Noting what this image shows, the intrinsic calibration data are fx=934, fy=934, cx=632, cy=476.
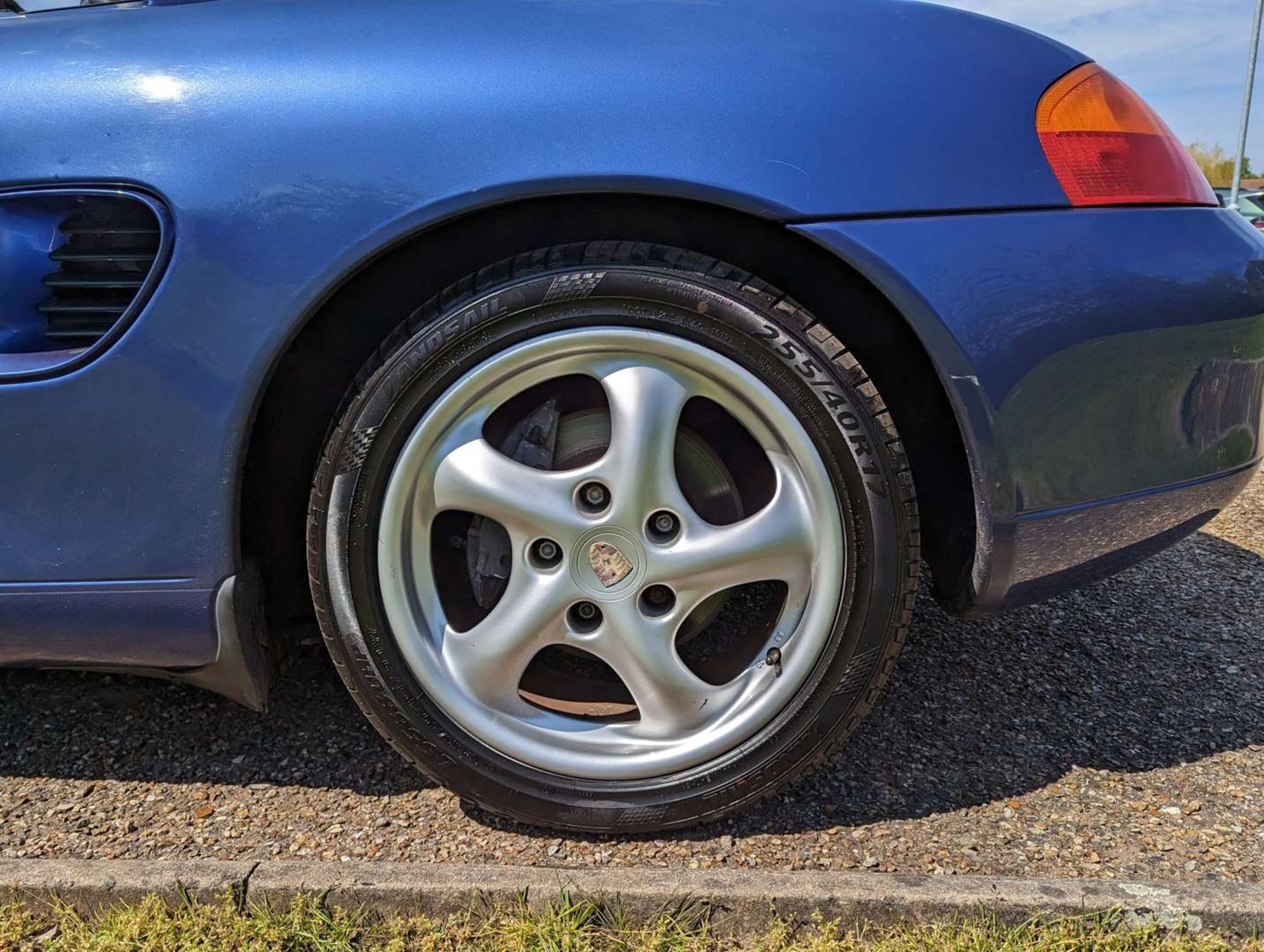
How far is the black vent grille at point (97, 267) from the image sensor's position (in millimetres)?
1438

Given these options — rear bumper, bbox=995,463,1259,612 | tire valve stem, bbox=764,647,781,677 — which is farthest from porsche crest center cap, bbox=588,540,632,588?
rear bumper, bbox=995,463,1259,612

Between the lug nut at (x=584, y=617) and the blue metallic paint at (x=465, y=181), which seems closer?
the blue metallic paint at (x=465, y=181)

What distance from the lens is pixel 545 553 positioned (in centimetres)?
154

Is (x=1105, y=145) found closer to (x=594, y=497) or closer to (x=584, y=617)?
(x=594, y=497)

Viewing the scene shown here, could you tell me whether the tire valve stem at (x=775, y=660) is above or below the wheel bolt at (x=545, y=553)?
below

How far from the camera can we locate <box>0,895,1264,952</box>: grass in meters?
1.33

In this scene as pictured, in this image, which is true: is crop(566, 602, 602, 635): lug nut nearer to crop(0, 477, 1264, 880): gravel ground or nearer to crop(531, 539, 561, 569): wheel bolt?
crop(531, 539, 561, 569): wheel bolt

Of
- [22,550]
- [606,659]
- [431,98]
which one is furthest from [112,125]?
[606,659]

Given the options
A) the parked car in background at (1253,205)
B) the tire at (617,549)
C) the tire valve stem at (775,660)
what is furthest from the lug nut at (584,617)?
the parked car in background at (1253,205)

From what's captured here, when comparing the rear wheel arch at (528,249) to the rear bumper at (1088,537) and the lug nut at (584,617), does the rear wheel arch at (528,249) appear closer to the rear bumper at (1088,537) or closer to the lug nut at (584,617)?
the rear bumper at (1088,537)

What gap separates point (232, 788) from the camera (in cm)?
172

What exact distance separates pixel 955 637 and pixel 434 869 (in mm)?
1388

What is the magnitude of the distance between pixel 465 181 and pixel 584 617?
721 mm

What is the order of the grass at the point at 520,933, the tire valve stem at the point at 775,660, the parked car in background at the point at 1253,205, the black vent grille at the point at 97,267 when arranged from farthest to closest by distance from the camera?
1. the parked car in background at the point at 1253,205
2. the tire valve stem at the point at 775,660
3. the black vent grille at the point at 97,267
4. the grass at the point at 520,933
